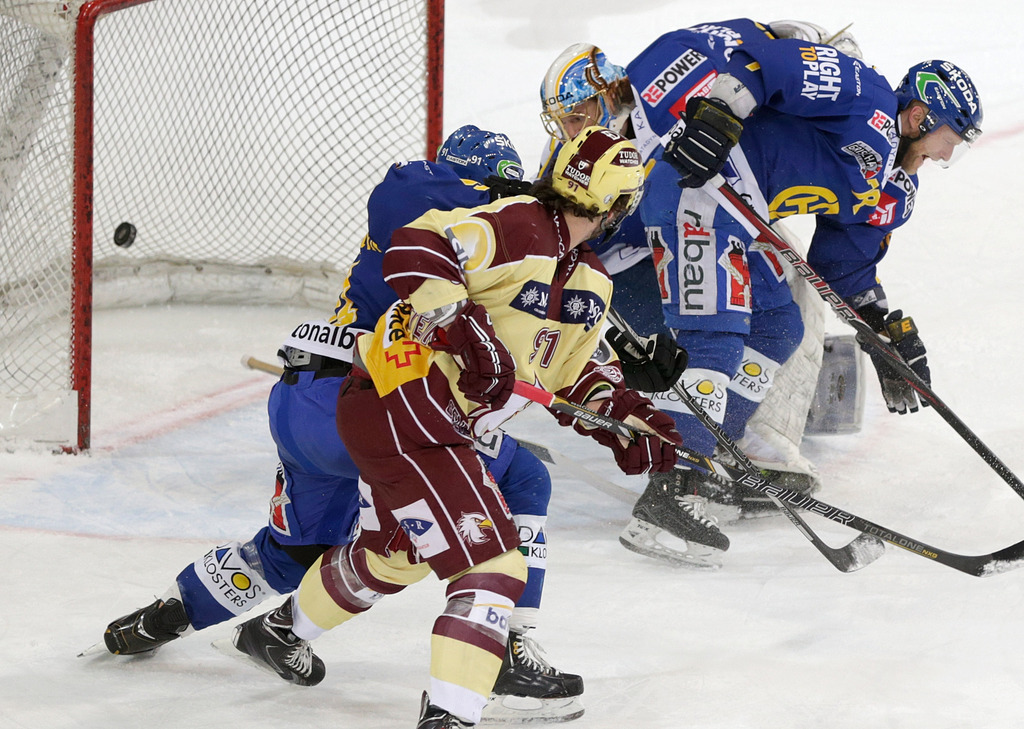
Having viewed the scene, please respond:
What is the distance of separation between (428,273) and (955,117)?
1.90m

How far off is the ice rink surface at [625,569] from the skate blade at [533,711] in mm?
42

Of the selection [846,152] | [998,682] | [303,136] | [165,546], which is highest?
[846,152]

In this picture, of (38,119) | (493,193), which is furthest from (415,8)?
(493,193)

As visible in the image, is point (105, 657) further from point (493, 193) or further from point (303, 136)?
point (303, 136)

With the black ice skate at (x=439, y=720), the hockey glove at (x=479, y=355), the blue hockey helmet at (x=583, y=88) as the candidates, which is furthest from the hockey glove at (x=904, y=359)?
the black ice skate at (x=439, y=720)

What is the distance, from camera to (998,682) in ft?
8.58

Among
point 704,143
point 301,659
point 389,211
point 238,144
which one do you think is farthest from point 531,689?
point 238,144

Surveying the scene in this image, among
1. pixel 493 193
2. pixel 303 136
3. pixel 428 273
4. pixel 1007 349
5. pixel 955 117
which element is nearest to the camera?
pixel 428 273

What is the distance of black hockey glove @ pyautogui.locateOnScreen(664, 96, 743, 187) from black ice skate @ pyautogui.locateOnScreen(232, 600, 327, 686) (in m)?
1.49

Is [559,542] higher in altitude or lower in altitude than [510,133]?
lower

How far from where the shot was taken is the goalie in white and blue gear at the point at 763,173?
3.34 meters

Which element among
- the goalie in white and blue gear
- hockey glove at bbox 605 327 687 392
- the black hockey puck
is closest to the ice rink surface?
the black hockey puck

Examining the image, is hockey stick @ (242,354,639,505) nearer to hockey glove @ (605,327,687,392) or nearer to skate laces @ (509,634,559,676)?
hockey glove @ (605,327,687,392)

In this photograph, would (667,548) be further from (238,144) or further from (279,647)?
(238,144)
